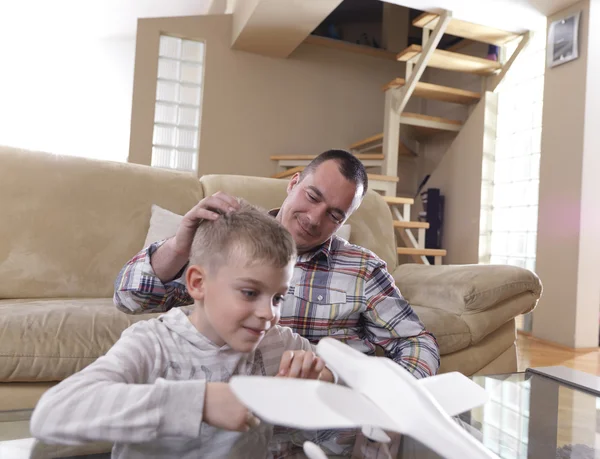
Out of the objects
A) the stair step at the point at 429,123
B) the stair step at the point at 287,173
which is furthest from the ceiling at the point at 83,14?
the stair step at the point at 429,123

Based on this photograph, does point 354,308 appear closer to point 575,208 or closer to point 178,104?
point 575,208

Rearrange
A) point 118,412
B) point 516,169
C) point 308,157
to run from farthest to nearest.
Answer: point 308,157
point 516,169
point 118,412

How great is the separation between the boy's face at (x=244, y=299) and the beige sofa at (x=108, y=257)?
0.82 m

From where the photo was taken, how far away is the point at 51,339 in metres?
1.27

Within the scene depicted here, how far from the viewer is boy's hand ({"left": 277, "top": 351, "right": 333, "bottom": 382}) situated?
1.98 ft

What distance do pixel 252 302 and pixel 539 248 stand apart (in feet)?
11.0

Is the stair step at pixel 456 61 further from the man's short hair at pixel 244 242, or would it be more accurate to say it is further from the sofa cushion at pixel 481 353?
the man's short hair at pixel 244 242

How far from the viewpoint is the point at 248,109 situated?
5.00 metres

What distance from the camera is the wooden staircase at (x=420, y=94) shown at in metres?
3.95

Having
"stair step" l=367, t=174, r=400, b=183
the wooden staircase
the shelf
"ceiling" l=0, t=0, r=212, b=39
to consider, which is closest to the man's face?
the wooden staircase

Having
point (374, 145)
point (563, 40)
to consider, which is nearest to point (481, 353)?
point (563, 40)

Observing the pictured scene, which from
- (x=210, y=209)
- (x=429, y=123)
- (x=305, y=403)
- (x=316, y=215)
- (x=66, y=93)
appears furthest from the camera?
(x=66, y=93)

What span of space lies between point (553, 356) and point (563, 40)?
6.76 ft

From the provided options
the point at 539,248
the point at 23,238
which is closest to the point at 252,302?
the point at 23,238
